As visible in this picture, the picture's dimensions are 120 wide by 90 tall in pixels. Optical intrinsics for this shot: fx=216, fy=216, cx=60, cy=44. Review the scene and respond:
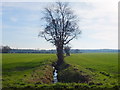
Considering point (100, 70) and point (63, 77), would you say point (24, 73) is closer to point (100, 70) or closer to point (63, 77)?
point (63, 77)

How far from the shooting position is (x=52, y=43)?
138 ft

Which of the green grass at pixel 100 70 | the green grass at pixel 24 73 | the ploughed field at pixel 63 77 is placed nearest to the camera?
the ploughed field at pixel 63 77

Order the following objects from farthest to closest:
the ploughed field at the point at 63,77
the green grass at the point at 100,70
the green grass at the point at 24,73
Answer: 1. the green grass at the point at 100,70
2. the green grass at the point at 24,73
3. the ploughed field at the point at 63,77

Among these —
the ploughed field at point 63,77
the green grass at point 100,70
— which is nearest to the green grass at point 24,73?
the ploughed field at point 63,77

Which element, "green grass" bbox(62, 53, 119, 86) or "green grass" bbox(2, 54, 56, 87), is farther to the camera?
"green grass" bbox(62, 53, 119, 86)

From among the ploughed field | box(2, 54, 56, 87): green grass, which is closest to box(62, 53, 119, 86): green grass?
the ploughed field

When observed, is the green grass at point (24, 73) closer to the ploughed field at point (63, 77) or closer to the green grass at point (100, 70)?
the ploughed field at point (63, 77)

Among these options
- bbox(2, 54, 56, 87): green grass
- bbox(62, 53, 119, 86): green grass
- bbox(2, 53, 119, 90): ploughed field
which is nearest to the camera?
bbox(2, 53, 119, 90): ploughed field

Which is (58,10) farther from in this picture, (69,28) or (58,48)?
(58,48)

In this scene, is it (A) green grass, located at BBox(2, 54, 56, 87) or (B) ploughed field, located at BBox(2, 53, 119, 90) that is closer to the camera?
(B) ploughed field, located at BBox(2, 53, 119, 90)

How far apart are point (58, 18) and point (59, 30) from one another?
2346 mm

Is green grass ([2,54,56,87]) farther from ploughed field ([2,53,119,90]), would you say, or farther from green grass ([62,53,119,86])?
green grass ([62,53,119,86])

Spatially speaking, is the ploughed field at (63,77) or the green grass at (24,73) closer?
the ploughed field at (63,77)

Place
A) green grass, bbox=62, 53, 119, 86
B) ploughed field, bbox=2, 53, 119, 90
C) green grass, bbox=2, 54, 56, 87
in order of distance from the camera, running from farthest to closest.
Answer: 1. green grass, bbox=62, 53, 119, 86
2. green grass, bbox=2, 54, 56, 87
3. ploughed field, bbox=2, 53, 119, 90
